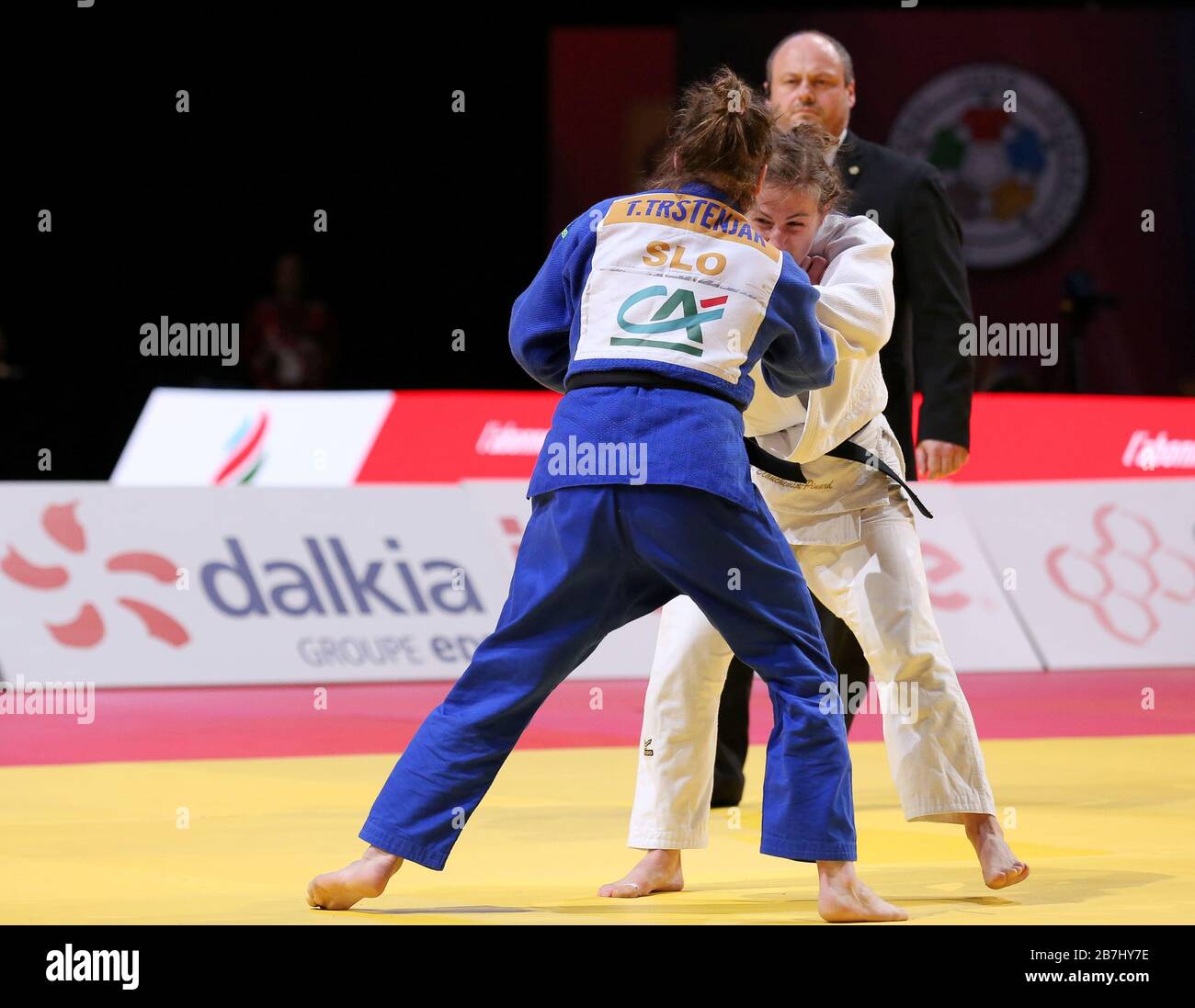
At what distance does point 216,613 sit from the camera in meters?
7.19

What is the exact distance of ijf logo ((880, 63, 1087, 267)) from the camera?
38.7 feet

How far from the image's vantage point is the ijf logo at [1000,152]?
38.7 feet

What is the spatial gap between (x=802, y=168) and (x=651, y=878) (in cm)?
142

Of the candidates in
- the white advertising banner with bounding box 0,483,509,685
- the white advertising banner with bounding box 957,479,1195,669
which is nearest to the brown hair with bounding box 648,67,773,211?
the white advertising banner with bounding box 0,483,509,685

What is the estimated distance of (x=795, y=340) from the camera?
3.20 metres

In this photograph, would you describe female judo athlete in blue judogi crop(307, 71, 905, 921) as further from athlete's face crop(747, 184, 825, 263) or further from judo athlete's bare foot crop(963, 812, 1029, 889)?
judo athlete's bare foot crop(963, 812, 1029, 889)

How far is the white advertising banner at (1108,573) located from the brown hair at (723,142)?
5.11 meters

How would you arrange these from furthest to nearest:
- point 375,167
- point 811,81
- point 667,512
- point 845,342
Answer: point 375,167 → point 811,81 → point 845,342 → point 667,512

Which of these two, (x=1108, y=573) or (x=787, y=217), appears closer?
(x=787, y=217)

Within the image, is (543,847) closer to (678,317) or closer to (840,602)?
(840,602)

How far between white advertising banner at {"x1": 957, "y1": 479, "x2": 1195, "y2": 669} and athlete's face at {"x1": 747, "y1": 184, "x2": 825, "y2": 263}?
15.6 feet

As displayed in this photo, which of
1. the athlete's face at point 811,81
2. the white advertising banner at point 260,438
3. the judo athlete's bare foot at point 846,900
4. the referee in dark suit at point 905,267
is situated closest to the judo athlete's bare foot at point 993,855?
the judo athlete's bare foot at point 846,900

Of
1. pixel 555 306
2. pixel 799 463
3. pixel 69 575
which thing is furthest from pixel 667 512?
pixel 69 575
